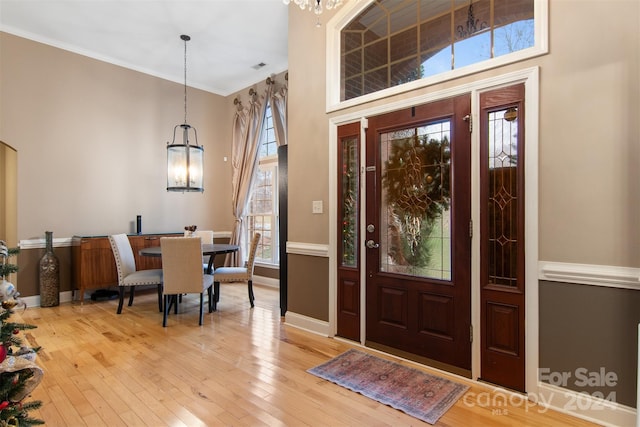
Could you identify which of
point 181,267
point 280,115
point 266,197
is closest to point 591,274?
point 181,267

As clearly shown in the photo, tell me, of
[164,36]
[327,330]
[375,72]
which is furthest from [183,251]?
[164,36]

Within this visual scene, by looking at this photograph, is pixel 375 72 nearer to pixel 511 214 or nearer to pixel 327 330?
pixel 511 214

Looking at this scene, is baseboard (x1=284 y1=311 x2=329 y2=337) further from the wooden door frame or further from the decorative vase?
the decorative vase

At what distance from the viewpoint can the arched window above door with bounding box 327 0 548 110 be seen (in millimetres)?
2379

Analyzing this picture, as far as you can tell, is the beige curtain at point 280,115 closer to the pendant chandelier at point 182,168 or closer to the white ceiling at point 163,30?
the white ceiling at point 163,30

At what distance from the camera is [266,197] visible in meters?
6.01

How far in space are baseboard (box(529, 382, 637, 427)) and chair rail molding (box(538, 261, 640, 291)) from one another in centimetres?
69

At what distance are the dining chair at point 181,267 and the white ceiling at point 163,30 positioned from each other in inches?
108

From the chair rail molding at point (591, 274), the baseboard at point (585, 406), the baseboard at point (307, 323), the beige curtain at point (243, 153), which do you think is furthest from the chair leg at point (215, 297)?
the chair rail molding at point (591, 274)

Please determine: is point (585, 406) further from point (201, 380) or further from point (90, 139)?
point (90, 139)

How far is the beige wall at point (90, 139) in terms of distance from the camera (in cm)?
447

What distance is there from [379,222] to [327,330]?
1.25 metres

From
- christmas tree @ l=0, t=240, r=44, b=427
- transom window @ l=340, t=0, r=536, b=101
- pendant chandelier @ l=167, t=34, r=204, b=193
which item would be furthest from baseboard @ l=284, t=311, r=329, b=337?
christmas tree @ l=0, t=240, r=44, b=427

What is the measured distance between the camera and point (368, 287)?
10.3 ft
